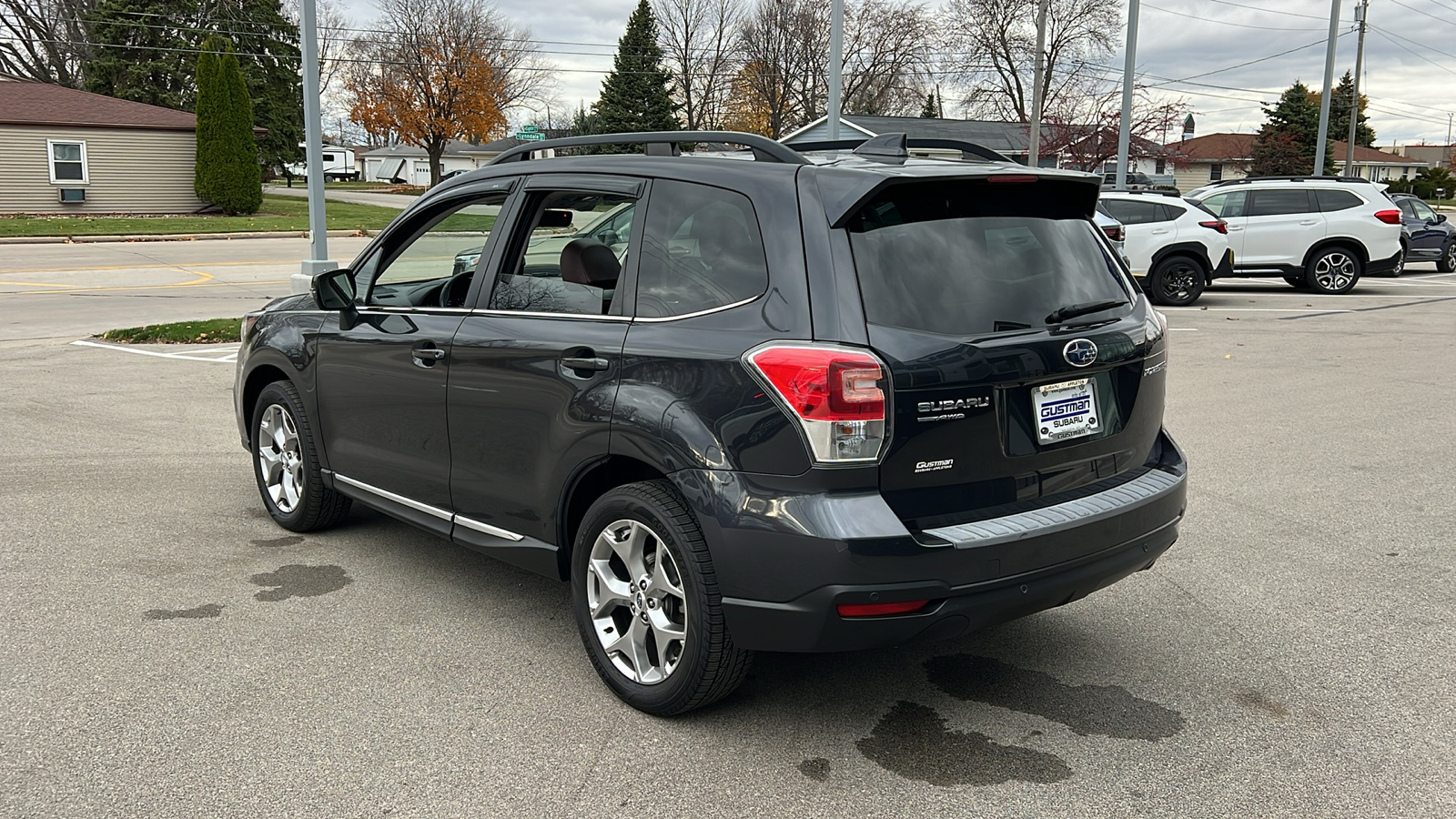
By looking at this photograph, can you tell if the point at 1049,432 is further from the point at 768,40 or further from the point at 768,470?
Result: the point at 768,40

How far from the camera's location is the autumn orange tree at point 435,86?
61.3 metres

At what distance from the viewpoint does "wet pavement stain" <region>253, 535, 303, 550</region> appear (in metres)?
5.45

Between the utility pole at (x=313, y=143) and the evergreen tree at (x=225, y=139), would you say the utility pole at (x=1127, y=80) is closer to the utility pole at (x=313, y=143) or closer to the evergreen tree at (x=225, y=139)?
the utility pole at (x=313, y=143)

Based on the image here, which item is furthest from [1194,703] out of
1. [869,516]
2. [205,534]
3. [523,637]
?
[205,534]

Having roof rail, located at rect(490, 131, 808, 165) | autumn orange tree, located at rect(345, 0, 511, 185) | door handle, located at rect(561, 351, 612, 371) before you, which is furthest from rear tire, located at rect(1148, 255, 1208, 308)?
autumn orange tree, located at rect(345, 0, 511, 185)

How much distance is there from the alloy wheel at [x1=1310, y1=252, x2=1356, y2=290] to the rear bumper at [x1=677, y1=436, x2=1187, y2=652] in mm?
18323

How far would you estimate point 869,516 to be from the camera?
3172mm

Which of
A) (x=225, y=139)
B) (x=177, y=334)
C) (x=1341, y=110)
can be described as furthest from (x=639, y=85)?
(x=177, y=334)

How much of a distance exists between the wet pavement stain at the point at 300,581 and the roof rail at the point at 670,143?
1.89 meters

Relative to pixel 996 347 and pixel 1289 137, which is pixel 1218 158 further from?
pixel 996 347

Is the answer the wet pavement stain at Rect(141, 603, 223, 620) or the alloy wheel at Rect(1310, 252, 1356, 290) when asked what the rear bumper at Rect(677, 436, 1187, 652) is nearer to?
the wet pavement stain at Rect(141, 603, 223, 620)

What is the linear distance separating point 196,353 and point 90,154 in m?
29.7

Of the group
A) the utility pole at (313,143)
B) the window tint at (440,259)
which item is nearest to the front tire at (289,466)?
the window tint at (440,259)

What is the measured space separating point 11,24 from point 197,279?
47.5 meters
